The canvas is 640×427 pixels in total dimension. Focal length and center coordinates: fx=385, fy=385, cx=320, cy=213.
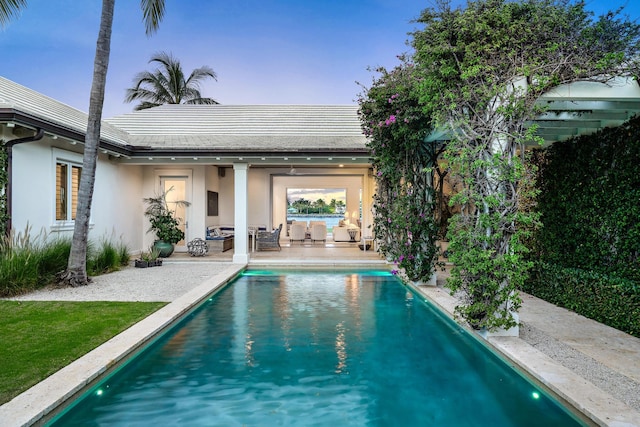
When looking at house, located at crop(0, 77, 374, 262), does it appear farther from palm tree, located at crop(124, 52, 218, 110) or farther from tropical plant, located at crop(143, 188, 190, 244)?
palm tree, located at crop(124, 52, 218, 110)

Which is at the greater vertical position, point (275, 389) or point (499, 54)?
point (499, 54)

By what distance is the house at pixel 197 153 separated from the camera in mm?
6492

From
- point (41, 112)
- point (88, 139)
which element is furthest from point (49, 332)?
point (41, 112)

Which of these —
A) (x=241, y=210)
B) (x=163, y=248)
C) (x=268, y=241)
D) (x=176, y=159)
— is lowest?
(x=163, y=248)

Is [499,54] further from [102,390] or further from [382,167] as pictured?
[102,390]

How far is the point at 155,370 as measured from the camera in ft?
13.6

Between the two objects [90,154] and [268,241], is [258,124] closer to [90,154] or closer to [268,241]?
[268,241]

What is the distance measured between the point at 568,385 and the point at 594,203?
3.60 m

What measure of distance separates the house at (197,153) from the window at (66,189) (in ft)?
0.08

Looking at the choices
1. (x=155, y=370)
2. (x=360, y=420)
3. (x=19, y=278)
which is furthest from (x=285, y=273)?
(x=360, y=420)

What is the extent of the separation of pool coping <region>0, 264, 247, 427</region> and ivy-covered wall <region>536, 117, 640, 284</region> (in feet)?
18.6

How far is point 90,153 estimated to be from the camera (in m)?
7.93

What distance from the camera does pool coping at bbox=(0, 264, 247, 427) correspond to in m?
2.89

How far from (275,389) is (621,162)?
540 centimetres
